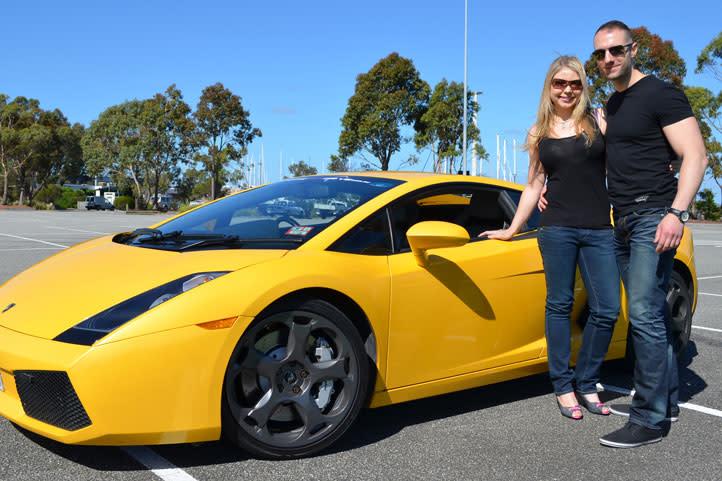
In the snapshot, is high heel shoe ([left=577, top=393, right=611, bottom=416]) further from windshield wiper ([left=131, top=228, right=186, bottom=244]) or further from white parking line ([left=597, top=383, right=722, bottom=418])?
windshield wiper ([left=131, top=228, right=186, bottom=244])

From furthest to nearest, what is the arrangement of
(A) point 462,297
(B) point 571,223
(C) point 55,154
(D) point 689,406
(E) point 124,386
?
(C) point 55,154
(D) point 689,406
(B) point 571,223
(A) point 462,297
(E) point 124,386

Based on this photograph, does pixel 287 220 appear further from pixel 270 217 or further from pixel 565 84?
pixel 565 84

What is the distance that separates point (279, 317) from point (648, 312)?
1.78m

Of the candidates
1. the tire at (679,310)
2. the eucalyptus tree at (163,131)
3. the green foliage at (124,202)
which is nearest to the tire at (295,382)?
the tire at (679,310)

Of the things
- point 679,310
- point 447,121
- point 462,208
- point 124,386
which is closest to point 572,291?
point 462,208

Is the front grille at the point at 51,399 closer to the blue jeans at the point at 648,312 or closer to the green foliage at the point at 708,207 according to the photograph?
the blue jeans at the point at 648,312

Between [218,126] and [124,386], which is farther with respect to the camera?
[218,126]

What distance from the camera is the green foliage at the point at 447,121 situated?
35406 mm

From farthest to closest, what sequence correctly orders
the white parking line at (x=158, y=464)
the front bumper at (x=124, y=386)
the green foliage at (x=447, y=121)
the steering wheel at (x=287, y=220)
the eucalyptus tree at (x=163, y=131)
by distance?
1. the eucalyptus tree at (x=163, y=131)
2. the green foliage at (x=447, y=121)
3. the steering wheel at (x=287, y=220)
4. the white parking line at (x=158, y=464)
5. the front bumper at (x=124, y=386)

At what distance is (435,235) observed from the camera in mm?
3174

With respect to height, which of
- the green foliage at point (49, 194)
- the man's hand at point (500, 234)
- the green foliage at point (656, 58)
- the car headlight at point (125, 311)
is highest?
the green foliage at point (656, 58)

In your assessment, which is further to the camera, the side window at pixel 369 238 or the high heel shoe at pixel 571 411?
the high heel shoe at pixel 571 411

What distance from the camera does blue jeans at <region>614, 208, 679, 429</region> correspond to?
331 centimetres

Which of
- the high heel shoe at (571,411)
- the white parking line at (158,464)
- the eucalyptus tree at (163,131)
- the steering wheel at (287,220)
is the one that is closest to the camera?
the white parking line at (158,464)
